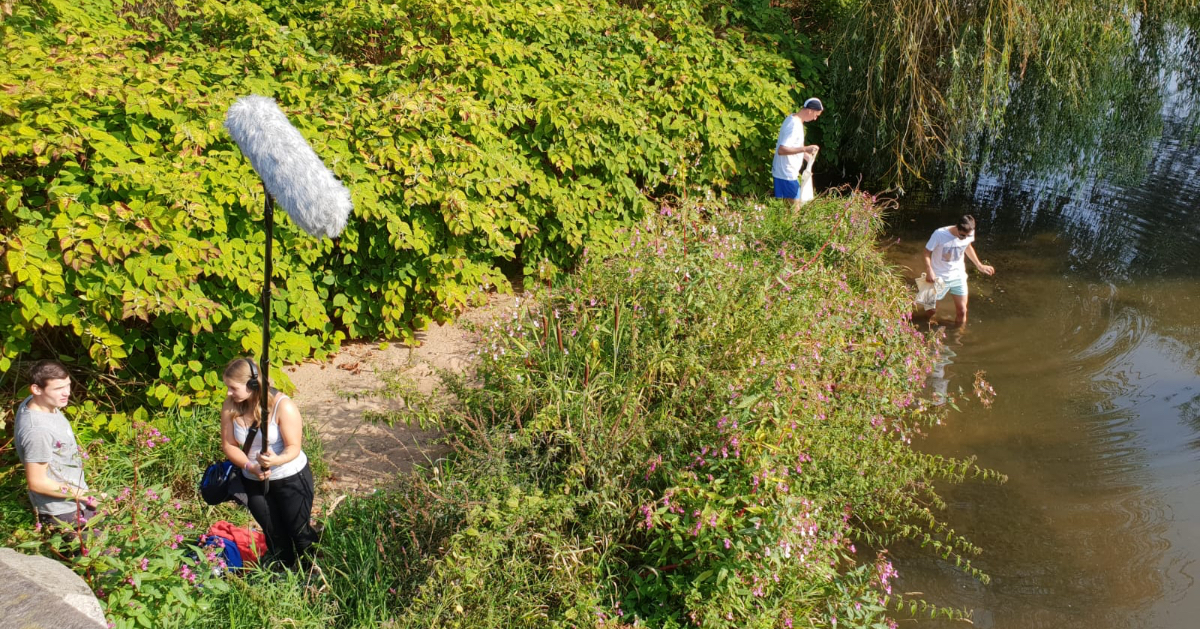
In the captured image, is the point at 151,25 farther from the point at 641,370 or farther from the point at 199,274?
the point at 641,370

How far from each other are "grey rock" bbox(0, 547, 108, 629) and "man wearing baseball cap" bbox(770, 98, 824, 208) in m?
7.06

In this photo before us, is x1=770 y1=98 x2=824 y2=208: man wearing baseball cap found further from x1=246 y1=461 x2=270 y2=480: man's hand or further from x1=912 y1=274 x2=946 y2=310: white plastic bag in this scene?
x1=246 y1=461 x2=270 y2=480: man's hand

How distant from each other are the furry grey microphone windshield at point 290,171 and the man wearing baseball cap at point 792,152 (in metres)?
6.03

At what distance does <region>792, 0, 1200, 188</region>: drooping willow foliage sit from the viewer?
927 centimetres

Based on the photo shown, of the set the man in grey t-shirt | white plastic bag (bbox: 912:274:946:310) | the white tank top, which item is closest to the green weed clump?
the white tank top

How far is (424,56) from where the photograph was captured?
24.3 feet

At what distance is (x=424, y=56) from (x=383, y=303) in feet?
A: 7.88

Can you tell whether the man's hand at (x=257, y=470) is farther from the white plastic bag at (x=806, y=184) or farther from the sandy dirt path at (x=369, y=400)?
the white plastic bag at (x=806, y=184)

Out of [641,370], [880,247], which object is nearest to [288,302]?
[641,370]

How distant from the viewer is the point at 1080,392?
293 inches

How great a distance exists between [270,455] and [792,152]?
6.38 m

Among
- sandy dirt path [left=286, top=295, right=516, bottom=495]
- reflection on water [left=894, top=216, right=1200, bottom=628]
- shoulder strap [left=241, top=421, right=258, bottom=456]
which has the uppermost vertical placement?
shoulder strap [left=241, top=421, right=258, bottom=456]

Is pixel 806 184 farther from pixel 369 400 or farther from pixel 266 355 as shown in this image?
pixel 266 355

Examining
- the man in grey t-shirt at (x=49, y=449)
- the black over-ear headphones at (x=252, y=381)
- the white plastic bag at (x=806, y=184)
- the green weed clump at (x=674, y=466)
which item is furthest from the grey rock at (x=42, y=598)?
the white plastic bag at (x=806, y=184)
